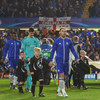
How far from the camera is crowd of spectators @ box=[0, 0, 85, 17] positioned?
26984 mm

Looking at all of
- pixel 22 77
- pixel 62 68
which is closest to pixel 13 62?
pixel 22 77

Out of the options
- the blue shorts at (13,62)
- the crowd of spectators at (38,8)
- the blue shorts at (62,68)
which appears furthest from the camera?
the crowd of spectators at (38,8)

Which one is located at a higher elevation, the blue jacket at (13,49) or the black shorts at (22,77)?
the blue jacket at (13,49)

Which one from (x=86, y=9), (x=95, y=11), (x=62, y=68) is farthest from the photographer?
(x=86, y=9)

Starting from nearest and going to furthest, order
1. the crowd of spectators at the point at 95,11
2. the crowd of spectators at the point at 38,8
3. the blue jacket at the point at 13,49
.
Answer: the blue jacket at the point at 13,49 < the crowd of spectators at the point at 38,8 < the crowd of spectators at the point at 95,11

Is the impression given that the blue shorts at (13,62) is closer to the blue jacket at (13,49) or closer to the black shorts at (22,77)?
the blue jacket at (13,49)

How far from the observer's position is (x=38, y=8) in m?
27.8

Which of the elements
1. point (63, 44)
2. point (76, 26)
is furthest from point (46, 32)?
point (63, 44)

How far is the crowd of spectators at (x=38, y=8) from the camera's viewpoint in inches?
1062

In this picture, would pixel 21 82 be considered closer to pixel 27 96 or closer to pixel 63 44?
pixel 27 96

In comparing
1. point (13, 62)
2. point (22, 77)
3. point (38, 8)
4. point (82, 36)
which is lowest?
point (22, 77)

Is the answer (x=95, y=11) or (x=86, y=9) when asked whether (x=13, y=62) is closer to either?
(x=95, y=11)

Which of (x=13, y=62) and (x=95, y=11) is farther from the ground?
(x=95, y=11)

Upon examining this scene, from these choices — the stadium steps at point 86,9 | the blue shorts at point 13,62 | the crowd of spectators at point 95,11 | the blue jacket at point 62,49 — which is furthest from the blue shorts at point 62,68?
the stadium steps at point 86,9
